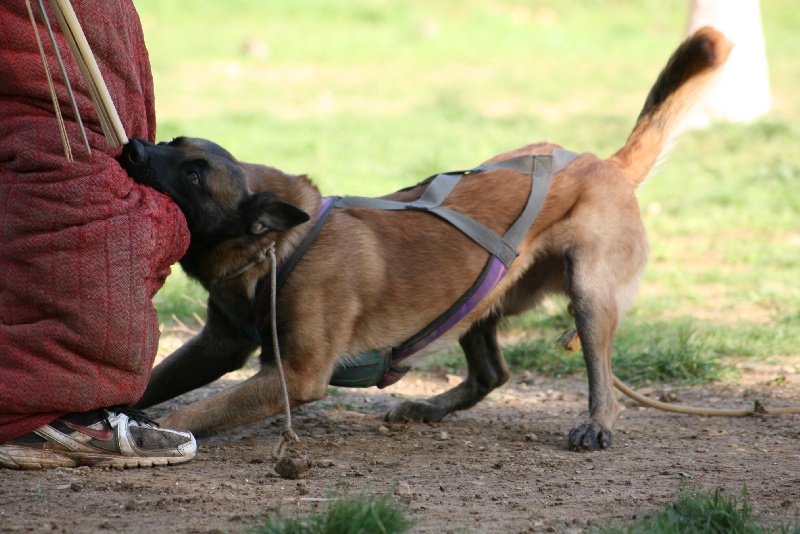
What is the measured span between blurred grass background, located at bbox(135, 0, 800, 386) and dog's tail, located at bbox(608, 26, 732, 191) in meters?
1.14

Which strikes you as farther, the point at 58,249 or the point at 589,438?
the point at 589,438

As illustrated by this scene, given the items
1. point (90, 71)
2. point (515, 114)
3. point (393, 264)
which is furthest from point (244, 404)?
point (515, 114)

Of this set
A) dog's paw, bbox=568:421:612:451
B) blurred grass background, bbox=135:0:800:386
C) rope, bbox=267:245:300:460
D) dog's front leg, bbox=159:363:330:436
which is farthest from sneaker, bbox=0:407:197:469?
blurred grass background, bbox=135:0:800:386

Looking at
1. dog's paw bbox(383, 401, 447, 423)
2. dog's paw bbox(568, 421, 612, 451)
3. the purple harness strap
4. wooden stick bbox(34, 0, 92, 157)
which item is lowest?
dog's paw bbox(568, 421, 612, 451)

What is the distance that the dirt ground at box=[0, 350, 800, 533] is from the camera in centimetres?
298

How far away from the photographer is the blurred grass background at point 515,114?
6.85 metres

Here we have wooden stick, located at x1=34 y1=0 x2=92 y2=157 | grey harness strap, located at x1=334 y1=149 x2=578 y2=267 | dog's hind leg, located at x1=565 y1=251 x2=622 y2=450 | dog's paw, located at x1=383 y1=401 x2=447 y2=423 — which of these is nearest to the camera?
wooden stick, located at x1=34 y1=0 x2=92 y2=157

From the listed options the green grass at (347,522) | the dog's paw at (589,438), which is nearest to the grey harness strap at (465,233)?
the dog's paw at (589,438)

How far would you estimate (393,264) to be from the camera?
169 inches

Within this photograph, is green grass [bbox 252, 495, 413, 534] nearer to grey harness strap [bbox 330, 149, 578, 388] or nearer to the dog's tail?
grey harness strap [bbox 330, 149, 578, 388]

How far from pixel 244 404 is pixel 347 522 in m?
1.34

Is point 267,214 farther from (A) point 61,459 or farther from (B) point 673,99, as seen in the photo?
(B) point 673,99

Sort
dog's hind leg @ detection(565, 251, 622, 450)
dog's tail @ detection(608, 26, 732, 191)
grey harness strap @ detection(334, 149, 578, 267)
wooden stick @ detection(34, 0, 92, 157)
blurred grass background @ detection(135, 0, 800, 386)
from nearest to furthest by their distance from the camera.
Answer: wooden stick @ detection(34, 0, 92, 157)
grey harness strap @ detection(334, 149, 578, 267)
dog's hind leg @ detection(565, 251, 622, 450)
dog's tail @ detection(608, 26, 732, 191)
blurred grass background @ detection(135, 0, 800, 386)

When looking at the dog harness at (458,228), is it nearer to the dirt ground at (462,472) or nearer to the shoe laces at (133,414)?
the dirt ground at (462,472)
